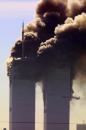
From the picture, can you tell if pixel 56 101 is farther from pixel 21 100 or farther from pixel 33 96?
pixel 21 100

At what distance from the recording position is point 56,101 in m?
74.9

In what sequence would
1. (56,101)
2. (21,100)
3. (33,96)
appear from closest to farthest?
(56,101) < (33,96) < (21,100)

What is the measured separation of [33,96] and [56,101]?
2.88 metres

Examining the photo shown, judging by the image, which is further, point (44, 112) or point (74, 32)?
point (44, 112)

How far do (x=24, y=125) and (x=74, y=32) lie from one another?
1947 centimetres

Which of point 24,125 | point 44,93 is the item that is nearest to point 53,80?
point 44,93

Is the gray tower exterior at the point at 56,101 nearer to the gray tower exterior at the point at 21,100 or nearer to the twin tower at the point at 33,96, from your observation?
the twin tower at the point at 33,96

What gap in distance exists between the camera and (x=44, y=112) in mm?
74812

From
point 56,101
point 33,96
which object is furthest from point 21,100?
point 56,101

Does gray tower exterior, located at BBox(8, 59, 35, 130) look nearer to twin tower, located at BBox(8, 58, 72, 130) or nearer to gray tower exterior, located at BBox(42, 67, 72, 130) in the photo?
twin tower, located at BBox(8, 58, 72, 130)

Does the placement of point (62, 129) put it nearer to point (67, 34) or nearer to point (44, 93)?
point (44, 93)

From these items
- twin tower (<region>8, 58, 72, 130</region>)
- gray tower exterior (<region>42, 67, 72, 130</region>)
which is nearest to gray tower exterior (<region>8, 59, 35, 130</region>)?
twin tower (<region>8, 58, 72, 130</region>)

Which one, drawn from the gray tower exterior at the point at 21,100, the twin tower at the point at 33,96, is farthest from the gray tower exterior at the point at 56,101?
the gray tower exterior at the point at 21,100

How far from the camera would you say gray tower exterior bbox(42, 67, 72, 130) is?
243 feet
